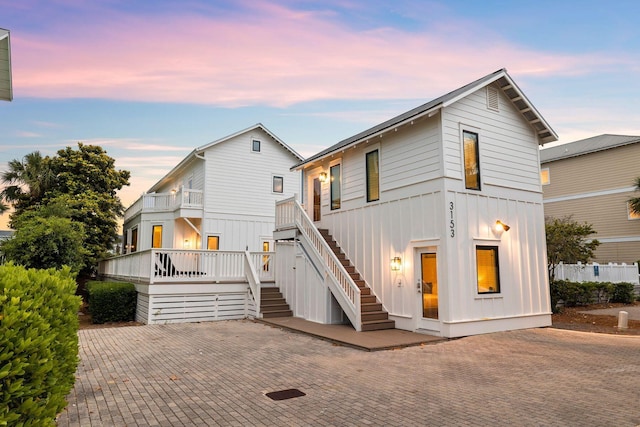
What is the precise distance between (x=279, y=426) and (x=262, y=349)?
4488mm

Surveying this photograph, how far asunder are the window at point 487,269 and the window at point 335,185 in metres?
5.45

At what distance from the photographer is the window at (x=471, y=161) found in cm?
1113

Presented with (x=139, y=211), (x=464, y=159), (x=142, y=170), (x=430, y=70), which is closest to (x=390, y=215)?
(x=464, y=159)

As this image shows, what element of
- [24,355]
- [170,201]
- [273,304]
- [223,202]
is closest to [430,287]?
[273,304]

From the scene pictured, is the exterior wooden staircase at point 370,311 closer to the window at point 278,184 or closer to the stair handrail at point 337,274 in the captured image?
the stair handrail at point 337,274

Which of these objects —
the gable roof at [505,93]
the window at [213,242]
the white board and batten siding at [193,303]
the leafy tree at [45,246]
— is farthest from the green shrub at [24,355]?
the window at [213,242]

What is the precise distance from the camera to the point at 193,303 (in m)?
13.5

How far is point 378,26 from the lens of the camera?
14188 millimetres

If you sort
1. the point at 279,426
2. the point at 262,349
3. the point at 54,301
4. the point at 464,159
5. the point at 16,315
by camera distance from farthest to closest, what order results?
the point at 464,159, the point at 262,349, the point at 279,426, the point at 54,301, the point at 16,315

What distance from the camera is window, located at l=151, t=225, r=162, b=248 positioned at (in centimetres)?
2352

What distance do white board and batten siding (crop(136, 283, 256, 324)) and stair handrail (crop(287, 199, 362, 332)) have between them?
3353 millimetres

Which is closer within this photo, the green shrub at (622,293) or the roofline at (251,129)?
the green shrub at (622,293)

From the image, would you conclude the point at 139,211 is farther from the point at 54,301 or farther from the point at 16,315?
the point at 16,315

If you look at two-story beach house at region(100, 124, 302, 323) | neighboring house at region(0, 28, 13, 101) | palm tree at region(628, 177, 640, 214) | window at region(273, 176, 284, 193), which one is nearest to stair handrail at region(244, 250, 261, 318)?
two-story beach house at region(100, 124, 302, 323)
